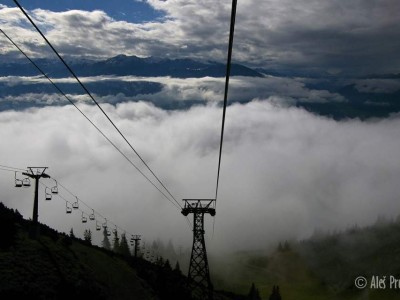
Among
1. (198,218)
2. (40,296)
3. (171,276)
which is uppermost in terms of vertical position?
(198,218)

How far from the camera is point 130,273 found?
286 ft

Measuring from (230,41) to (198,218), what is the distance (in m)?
51.4

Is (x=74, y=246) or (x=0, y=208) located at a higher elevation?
(x=0, y=208)

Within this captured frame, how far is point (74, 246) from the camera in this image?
84.7 metres

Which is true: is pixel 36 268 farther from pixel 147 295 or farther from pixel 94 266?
pixel 147 295

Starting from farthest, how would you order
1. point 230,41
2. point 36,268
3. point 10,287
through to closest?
point 36,268, point 10,287, point 230,41

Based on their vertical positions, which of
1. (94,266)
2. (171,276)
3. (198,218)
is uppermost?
(198,218)

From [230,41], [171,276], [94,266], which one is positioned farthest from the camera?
[171,276]

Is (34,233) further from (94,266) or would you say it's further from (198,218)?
(198,218)

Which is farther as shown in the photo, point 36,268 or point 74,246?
point 74,246

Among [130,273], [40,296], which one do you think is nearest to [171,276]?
[130,273]

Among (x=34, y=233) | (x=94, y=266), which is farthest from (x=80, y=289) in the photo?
(x=94, y=266)

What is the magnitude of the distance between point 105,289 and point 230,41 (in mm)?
62664

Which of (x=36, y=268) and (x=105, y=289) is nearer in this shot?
(x=36, y=268)
